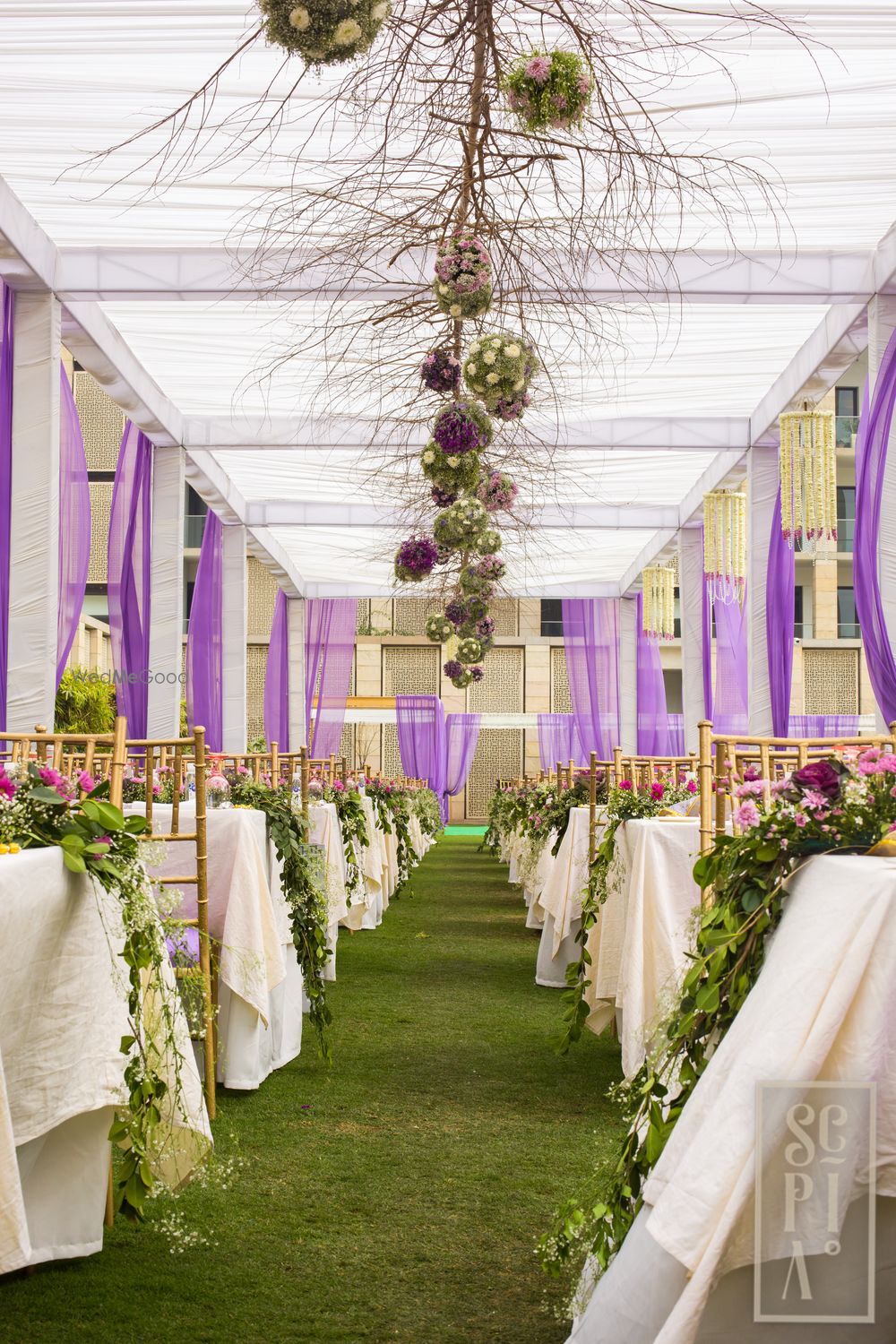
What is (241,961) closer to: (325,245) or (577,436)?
(325,245)

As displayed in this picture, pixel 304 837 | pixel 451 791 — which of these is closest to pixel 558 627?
pixel 451 791

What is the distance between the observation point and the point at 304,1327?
232 cm

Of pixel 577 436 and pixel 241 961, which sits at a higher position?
pixel 577 436

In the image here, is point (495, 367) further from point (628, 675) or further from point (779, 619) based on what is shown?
point (628, 675)

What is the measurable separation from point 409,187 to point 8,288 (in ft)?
11.8

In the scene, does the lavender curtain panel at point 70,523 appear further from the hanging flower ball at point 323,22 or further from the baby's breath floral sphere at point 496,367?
the hanging flower ball at point 323,22

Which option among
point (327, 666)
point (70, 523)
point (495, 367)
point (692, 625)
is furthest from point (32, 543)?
point (327, 666)

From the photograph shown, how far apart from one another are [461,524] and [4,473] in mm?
2413

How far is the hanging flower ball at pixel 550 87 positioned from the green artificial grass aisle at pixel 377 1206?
2399mm

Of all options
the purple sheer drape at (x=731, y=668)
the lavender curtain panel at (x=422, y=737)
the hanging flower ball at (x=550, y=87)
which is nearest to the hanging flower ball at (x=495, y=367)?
the hanging flower ball at (x=550, y=87)

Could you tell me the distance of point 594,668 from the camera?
15531 mm

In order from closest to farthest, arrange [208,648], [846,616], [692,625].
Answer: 1. [208,648]
2. [692,625]
3. [846,616]

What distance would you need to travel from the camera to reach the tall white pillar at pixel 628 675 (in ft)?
50.4

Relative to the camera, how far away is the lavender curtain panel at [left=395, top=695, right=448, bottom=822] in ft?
73.1
